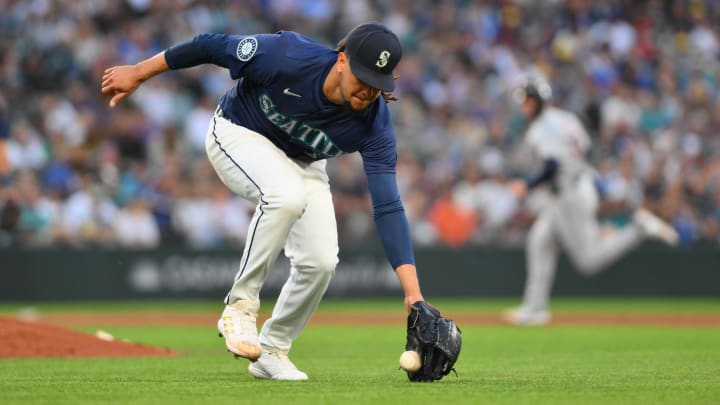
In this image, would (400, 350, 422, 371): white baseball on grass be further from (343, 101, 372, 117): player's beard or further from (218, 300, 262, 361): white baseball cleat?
(343, 101, 372, 117): player's beard

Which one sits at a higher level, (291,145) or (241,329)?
(291,145)

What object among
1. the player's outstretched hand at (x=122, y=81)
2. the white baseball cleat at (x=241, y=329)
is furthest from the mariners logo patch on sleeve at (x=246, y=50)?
the white baseball cleat at (x=241, y=329)

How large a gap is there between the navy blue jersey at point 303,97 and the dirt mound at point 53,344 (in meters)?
2.91

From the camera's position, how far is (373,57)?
584 cm

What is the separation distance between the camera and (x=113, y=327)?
1278 cm

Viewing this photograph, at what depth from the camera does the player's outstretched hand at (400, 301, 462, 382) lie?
5953mm

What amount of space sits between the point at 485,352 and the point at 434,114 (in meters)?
10.8

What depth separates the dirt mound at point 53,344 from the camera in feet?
27.4

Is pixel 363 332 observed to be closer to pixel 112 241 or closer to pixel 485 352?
pixel 485 352

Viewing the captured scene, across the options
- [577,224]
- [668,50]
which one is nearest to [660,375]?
[577,224]

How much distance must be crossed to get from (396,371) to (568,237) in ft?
21.3

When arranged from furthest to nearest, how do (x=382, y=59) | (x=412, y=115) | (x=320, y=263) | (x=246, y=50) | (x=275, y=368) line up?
(x=412, y=115), (x=275, y=368), (x=320, y=263), (x=246, y=50), (x=382, y=59)

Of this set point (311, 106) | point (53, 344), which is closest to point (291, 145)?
point (311, 106)

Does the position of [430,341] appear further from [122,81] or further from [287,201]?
[122,81]
